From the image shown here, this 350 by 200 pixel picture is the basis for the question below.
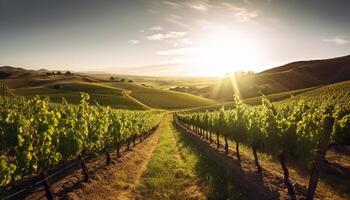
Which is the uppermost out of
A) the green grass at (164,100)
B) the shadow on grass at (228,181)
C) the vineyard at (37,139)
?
the vineyard at (37,139)

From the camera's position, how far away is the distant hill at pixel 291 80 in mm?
164000

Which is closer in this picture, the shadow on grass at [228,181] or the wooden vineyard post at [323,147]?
the wooden vineyard post at [323,147]

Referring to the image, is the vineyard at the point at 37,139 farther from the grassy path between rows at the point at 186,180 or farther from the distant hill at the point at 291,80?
the distant hill at the point at 291,80

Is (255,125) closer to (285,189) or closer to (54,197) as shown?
(285,189)

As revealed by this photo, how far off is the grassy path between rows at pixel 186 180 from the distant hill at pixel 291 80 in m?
132

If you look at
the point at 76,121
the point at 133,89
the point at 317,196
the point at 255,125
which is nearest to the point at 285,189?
the point at 317,196

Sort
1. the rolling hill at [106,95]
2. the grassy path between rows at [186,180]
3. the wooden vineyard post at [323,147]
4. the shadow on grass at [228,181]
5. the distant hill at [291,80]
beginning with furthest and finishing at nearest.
→ the distant hill at [291,80]
the rolling hill at [106,95]
the grassy path between rows at [186,180]
the shadow on grass at [228,181]
the wooden vineyard post at [323,147]

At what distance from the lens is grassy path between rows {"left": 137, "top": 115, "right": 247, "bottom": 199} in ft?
67.3

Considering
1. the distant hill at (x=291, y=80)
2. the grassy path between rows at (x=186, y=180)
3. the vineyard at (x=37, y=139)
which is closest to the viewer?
the vineyard at (x=37, y=139)

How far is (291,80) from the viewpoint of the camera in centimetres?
17412

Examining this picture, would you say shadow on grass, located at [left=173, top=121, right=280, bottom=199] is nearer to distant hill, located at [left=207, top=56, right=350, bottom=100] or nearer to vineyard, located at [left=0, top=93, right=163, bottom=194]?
vineyard, located at [left=0, top=93, right=163, bottom=194]

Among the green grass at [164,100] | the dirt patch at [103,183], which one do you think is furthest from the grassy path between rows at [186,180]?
the green grass at [164,100]

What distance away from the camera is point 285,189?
19453 millimetres

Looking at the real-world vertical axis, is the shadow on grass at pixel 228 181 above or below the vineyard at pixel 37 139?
below
